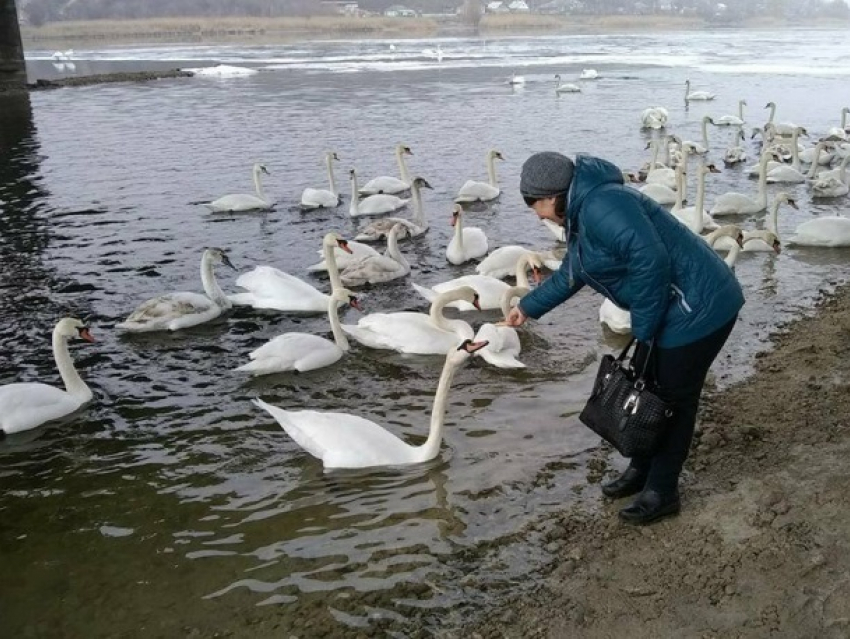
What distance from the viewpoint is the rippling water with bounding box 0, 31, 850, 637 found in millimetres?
5156

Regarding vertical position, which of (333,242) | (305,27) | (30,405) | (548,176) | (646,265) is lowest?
(30,405)

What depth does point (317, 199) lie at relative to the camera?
49.4 feet

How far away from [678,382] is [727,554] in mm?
1014

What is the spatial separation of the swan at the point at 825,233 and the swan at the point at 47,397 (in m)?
9.44

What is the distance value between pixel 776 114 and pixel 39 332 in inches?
913

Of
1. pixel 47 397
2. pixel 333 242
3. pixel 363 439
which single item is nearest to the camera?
pixel 363 439

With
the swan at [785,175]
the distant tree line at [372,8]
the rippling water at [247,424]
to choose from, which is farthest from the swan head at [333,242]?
the distant tree line at [372,8]

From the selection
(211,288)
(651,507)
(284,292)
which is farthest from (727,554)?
(211,288)

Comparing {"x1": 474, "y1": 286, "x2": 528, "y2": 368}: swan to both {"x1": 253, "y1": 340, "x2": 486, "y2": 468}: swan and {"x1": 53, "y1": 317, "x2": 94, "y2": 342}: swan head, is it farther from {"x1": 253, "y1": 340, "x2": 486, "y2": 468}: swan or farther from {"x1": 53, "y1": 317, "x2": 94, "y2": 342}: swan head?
{"x1": 53, "y1": 317, "x2": 94, "y2": 342}: swan head

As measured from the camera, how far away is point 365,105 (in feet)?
97.0

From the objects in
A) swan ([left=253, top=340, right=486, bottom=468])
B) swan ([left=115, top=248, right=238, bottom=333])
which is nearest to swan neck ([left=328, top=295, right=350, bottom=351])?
swan ([left=115, top=248, right=238, bottom=333])

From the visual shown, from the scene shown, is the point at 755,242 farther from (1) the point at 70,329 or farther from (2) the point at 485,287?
(1) the point at 70,329

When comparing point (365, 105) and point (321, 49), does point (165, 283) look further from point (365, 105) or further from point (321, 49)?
point (321, 49)

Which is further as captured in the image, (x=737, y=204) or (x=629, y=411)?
(x=737, y=204)
